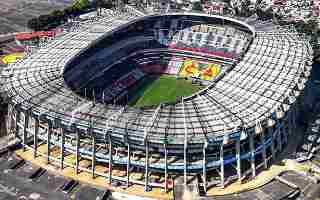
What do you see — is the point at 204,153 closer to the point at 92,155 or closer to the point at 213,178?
the point at 213,178

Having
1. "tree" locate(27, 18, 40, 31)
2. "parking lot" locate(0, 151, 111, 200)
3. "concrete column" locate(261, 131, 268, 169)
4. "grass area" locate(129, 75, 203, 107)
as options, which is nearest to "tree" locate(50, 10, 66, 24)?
"tree" locate(27, 18, 40, 31)

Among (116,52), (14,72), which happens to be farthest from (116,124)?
(116,52)

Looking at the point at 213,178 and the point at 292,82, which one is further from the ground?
the point at 292,82

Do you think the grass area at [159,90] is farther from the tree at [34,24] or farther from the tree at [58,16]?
the tree at [58,16]

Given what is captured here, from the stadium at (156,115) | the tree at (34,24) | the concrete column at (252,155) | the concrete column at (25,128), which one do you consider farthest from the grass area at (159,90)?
the tree at (34,24)

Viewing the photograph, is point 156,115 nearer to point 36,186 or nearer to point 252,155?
point 252,155

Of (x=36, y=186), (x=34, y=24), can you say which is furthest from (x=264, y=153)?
(x=34, y=24)
